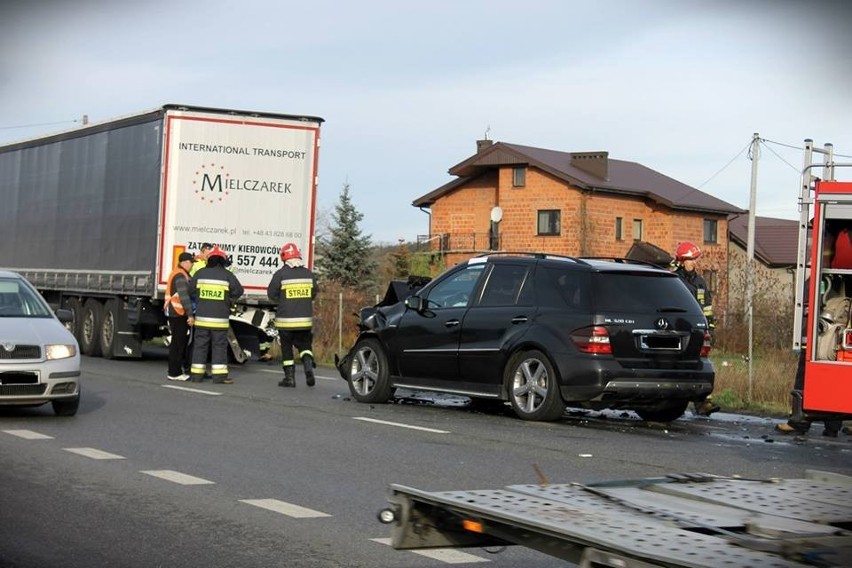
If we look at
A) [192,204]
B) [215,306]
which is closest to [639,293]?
[215,306]

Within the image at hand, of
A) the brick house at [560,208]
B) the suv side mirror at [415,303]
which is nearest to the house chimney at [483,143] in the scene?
the brick house at [560,208]

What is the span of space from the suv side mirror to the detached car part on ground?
0.01 meters

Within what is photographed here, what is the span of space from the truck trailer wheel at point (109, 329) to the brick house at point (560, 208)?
122ft

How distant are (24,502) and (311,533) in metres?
2.14

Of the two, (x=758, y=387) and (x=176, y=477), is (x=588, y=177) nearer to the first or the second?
(x=758, y=387)

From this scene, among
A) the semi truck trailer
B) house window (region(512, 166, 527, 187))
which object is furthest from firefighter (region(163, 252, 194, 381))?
house window (region(512, 166, 527, 187))

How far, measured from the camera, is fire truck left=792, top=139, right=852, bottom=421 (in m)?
9.93

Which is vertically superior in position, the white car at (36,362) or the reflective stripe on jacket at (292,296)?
the reflective stripe on jacket at (292,296)

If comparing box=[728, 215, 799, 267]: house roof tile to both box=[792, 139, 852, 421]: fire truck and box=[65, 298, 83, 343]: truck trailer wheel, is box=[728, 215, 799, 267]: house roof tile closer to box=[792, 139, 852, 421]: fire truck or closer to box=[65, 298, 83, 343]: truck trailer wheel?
box=[65, 298, 83, 343]: truck trailer wheel

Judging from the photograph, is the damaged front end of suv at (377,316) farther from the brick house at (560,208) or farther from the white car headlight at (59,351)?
the brick house at (560,208)

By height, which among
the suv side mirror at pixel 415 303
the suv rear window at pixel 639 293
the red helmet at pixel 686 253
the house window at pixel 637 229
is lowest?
the suv side mirror at pixel 415 303

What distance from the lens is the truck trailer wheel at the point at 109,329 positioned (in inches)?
912

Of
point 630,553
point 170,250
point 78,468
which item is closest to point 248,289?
point 170,250

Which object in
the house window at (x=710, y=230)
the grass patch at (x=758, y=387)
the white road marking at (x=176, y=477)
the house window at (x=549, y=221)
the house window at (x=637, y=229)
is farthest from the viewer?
the house window at (x=710, y=230)
